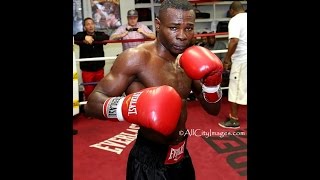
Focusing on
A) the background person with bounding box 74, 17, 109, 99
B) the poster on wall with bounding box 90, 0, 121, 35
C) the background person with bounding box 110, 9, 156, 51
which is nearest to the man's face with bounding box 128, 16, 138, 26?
the background person with bounding box 110, 9, 156, 51

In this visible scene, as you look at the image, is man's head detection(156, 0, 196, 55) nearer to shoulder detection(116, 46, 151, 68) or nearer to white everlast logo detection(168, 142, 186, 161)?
shoulder detection(116, 46, 151, 68)

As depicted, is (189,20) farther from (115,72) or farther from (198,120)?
(198,120)

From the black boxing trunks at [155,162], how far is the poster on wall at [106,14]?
3551 millimetres

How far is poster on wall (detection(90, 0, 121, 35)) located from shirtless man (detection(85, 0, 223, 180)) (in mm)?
3477

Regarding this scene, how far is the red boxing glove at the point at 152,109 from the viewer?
874 mm

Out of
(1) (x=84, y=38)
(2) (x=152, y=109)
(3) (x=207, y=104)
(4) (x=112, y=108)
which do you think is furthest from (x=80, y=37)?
(2) (x=152, y=109)

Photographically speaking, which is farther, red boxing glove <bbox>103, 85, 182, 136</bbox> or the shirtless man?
the shirtless man

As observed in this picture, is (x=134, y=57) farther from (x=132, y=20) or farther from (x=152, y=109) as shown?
(x=132, y=20)

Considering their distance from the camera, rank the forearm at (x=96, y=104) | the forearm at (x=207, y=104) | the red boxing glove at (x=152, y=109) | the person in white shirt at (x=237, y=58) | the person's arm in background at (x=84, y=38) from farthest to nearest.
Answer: the person's arm in background at (x=84, y=38) < the person in white shirt at (x=237, y=58) < the forearm at (x=207, y=104) < the forearm at (x=96, y=104) < the red boxing glove at (x=152, y=109)

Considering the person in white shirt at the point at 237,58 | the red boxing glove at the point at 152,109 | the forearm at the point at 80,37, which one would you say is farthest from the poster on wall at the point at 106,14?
the red boxing glove at the point at 152,109

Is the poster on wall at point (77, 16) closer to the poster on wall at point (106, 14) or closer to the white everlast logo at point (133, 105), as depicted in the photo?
the poster on wall at point (106, 14)

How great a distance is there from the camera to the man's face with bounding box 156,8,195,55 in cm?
102
